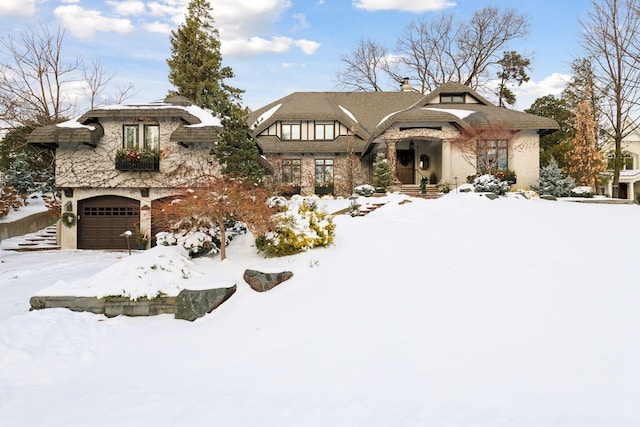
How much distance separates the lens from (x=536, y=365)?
4297 mm

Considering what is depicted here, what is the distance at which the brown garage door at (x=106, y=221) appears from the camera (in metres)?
16.2

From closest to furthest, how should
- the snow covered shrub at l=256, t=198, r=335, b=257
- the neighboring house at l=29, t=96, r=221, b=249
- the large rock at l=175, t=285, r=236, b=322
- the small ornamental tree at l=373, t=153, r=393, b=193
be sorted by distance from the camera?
the large rock at l=175, t=285, r=236, b=322 < the snow covered shrub at l=256, t=198, r=335, b=257 < the neighboring house at l=29, t=96, r=221, b=249 < the small ornamental tree at l=373, t=153, r=393, b=193

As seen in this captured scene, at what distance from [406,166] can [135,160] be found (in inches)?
655

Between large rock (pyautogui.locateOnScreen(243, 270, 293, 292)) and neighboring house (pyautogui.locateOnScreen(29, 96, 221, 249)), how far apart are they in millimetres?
8502

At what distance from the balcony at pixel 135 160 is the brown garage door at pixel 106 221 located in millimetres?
1578

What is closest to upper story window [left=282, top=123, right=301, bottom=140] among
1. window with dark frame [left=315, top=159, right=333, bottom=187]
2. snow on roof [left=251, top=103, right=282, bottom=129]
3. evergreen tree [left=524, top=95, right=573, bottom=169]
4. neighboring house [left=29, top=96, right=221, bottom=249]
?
snow on roof [left=251, top=103, right=282, bottom=129]

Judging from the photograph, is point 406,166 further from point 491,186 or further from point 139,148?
point 139,148

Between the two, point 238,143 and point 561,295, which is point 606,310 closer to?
point 561,295

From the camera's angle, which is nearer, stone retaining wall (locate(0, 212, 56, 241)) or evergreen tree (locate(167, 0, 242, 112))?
stone retaining wall (locate(0, 212, 56, 241))

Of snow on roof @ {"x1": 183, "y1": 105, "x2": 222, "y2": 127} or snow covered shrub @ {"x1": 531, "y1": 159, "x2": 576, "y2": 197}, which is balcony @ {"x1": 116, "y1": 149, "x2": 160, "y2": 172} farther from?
snow covered shrub @ {"x1": 531, "y1": 159, "x2": 576, "y2": 197}

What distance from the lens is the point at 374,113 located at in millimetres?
28562

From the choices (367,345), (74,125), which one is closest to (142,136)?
(74,125)

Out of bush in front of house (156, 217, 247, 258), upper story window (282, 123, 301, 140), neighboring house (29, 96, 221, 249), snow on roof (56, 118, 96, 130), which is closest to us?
bush in front of house (156, 217, 247, 258)

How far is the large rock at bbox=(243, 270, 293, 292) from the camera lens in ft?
24.8
